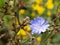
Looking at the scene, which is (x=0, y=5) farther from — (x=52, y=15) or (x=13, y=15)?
(x=52, y=15)

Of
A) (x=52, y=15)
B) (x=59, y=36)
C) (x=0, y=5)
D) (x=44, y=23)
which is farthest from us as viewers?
(x=52, y=15)

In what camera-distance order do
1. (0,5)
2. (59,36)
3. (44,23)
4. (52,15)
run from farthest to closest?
(52,15) < (59,36) < (44,23) < (0,5)

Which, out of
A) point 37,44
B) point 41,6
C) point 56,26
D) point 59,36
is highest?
point 56,26

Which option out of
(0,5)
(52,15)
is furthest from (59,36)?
(0,5)

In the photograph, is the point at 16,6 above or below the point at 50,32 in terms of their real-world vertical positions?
above

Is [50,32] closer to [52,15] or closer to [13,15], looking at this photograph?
[13,15]

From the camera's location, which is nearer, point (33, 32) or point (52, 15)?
point (33, 32)

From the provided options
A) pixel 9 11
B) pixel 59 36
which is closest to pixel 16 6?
pixel 9 11
